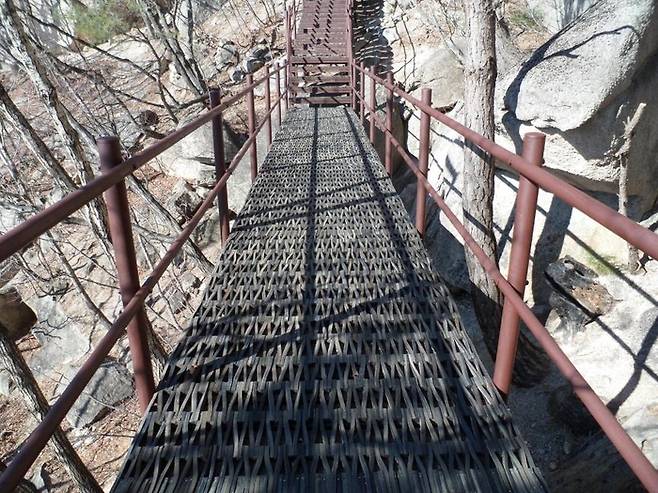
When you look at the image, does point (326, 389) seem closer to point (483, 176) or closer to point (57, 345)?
point (483, 176)

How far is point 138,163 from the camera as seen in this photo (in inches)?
66.2

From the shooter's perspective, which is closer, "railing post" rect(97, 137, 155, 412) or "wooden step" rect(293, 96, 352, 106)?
"railing post" rect(97, 137, 155, 412)

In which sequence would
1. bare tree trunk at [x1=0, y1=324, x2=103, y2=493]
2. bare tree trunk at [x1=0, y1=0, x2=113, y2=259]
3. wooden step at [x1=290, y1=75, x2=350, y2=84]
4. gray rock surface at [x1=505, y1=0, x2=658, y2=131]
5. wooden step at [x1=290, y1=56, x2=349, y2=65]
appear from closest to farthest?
bare tree trunk at [x1=0, y1=324, x2=103, y2=493] < bare tree trunk at [x1=0, y1=0, x2=113, y2=259] < gray rock surface at [x1=505, y1=0, x2=658, y2=131] < wooden step at [x1=290, y1=75, x2=350, y2=84] < wooden step at [x1=290, y1=56, x2=349, y2=65]

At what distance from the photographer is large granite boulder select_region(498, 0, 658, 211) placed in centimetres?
539

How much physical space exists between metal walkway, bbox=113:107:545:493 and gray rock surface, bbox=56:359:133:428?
7.20 metres

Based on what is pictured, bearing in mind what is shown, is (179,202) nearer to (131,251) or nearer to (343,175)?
(343,175)

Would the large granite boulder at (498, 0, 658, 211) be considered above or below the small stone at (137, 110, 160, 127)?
above

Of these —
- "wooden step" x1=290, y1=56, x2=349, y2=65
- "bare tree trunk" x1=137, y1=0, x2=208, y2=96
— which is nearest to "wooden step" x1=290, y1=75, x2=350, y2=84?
"wooden step" x1=290, y1=56, x2=349, y2=65

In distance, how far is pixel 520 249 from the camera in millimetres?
1522

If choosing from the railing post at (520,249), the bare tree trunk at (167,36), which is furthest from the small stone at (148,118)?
the railing post at (520,249)

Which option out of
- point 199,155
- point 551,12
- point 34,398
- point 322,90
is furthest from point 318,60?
point 34,398

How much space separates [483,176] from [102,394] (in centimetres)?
746

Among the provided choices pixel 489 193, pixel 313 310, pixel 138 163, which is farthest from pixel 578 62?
pixel 138 163

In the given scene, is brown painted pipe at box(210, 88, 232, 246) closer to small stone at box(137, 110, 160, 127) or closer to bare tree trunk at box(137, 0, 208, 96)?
bare tree trunk at box(137, 0, 208, 96)
